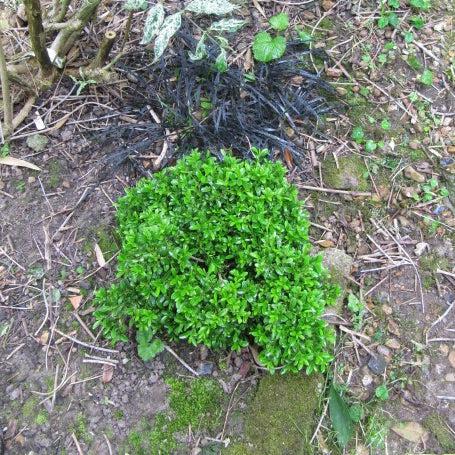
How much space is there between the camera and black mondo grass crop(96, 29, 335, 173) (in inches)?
117

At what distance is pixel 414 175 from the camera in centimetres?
308

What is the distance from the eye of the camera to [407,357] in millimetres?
2605

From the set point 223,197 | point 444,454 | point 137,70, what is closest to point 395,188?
point 223,197

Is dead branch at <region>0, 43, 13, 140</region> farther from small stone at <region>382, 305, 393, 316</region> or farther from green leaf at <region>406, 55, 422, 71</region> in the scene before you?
green leaf at <region>406, 55, 422, 71</region>

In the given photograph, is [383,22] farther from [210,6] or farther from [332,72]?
[210,6]

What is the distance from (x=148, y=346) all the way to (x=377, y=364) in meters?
1.13

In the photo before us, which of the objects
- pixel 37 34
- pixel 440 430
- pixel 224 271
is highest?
pixel 37 34

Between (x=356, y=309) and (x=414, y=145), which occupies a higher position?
(x=414, y=145)

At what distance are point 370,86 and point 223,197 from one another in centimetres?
156

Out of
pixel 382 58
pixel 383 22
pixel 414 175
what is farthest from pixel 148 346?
pixel 383 22

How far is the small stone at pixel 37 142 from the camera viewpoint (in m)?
2.99

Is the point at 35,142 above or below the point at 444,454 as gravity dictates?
above

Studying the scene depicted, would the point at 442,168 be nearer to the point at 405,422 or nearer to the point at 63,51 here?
the point at 405,422

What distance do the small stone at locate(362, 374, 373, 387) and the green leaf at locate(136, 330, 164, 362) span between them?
3.27 feet
